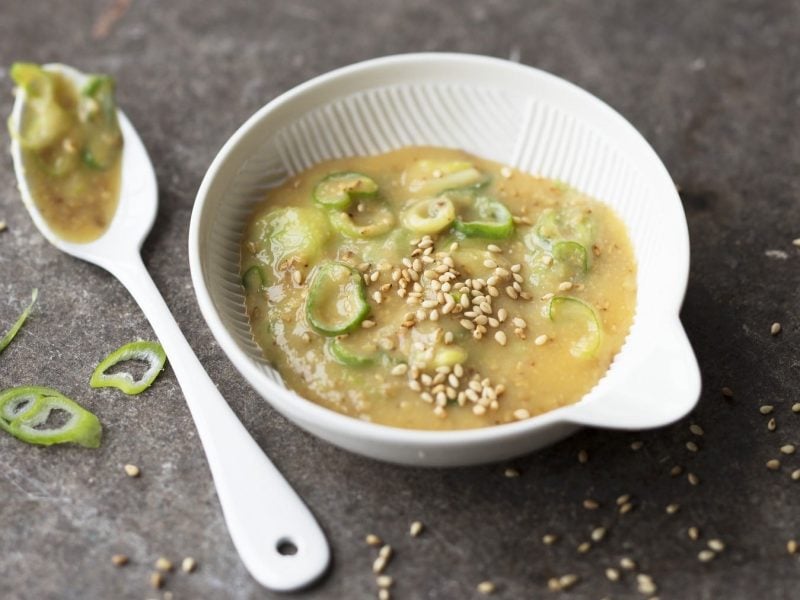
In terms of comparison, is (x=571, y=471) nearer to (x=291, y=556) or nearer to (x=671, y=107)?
(x=291, y=556)

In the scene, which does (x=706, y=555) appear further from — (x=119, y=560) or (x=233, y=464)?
(x=119, y=560)

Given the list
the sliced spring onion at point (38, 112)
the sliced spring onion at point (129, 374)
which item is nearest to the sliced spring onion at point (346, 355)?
the sliced spring onion at point (129, 374)

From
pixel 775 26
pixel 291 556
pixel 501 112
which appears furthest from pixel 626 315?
pixel 775 26

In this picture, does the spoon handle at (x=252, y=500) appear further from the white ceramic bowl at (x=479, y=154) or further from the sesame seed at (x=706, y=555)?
the sesame seed at (x=706, y=555)

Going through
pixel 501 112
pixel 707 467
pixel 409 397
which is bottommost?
pixel 707 467

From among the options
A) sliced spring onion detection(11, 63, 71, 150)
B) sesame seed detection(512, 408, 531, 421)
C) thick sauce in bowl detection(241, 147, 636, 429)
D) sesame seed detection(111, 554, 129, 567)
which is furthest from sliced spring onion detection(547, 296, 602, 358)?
sliced spring onion detection(11, 63, 71, 150)

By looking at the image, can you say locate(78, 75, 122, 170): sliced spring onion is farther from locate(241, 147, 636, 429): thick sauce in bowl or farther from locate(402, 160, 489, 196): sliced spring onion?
locate(402, 160, 489, 196): sliced spring onion

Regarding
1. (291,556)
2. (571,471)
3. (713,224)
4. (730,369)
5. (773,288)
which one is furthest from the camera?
(713,224)
